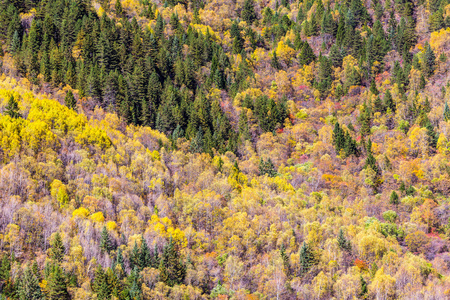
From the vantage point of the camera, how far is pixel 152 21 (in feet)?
550

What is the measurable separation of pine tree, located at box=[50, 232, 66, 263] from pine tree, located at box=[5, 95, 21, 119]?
40217 mm

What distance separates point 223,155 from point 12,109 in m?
52.1

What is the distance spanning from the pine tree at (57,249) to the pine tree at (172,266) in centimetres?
1640

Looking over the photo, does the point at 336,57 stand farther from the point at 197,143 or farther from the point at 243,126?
the point at 197,143

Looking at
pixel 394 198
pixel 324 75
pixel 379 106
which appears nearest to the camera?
pixel 394 198

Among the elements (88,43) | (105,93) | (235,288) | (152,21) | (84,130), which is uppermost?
(152,21)

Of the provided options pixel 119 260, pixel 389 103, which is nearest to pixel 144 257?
pixel 119 260

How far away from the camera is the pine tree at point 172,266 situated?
70700 mm

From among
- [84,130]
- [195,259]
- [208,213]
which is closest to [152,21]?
[84,130]

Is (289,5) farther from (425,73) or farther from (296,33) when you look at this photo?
(425,73)

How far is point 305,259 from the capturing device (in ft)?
255

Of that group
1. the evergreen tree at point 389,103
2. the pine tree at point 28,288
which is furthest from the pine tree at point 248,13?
the pine tree at point 28,288

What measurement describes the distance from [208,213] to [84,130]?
37.0 metres

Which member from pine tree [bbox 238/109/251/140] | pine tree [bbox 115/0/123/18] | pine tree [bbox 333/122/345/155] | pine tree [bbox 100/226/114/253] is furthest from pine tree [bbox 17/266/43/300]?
pine tree [bbox 115/0/123/18]
